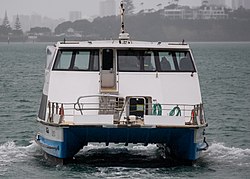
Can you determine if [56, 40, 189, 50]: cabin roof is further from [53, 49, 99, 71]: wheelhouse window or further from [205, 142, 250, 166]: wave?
[205, 142, 250, 166]: wave

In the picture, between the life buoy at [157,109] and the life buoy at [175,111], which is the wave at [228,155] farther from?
the life buoy at [157,109]

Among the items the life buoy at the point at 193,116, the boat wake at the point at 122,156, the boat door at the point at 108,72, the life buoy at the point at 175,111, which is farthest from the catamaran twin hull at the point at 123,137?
the boat door at the point at 108,72

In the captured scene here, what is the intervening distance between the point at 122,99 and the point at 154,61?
5.10ft

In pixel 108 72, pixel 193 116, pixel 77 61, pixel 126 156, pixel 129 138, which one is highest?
pixel 77 61

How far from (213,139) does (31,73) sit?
152 feet

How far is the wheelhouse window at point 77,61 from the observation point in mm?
26969

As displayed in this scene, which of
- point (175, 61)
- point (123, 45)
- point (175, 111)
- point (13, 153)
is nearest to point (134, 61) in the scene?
point (123, 45)

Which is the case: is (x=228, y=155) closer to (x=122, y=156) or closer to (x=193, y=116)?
(x=122, y=156)

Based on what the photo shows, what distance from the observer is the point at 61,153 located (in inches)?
1002

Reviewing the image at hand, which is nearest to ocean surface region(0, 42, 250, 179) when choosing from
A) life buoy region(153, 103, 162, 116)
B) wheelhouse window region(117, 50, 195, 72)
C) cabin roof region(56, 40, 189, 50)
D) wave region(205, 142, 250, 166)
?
wave region(205, 142, 250, 166)

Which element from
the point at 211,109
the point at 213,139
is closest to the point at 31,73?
the point at 211,109

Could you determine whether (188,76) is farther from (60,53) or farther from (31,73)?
(31,73)

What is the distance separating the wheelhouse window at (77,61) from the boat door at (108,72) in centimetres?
21

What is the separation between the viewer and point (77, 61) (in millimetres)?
27047
